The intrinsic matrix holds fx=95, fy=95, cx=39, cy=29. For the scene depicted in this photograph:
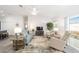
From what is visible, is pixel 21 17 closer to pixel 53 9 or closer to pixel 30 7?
pixel 30 7

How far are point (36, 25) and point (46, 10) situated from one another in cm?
40

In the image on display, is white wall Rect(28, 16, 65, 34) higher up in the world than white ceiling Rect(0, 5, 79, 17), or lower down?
lower down

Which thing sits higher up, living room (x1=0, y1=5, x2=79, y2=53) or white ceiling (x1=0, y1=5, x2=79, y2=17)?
white ceiling (x1=0, y1=5, x2=79, y2=17)

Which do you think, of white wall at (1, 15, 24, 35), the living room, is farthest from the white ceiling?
white wall at (1, 15, 24, 35)

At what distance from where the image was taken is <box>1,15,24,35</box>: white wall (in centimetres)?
211

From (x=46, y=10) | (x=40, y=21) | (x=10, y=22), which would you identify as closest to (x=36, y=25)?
(x=40, y=21)

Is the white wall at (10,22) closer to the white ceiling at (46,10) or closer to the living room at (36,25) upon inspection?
the living room at (36,25)

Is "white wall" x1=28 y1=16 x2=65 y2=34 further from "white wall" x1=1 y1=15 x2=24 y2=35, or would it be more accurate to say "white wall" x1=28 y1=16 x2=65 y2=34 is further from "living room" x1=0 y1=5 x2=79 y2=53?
"white wall" x1=1 y1=15 x2=24 y2=35

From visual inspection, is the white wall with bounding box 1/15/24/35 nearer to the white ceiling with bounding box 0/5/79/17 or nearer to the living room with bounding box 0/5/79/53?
the living room with bounding box 0/5/79/53

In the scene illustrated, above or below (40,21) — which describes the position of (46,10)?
above

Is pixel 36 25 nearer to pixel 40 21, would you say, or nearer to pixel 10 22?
pixel 40 21

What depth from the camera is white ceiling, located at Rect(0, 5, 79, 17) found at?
2.10 meters

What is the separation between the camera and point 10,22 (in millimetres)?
2119
